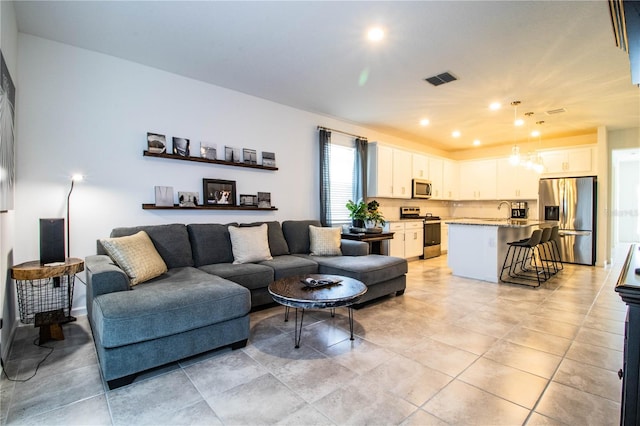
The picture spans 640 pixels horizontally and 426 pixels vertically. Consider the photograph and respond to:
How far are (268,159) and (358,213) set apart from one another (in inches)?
71.3

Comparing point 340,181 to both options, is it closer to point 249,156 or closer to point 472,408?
point 249,156

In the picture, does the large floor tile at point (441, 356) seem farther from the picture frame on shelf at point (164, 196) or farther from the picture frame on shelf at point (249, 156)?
the picture frame on shelf at point (249, 156)

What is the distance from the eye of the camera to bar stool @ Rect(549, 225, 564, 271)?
5.22 meters

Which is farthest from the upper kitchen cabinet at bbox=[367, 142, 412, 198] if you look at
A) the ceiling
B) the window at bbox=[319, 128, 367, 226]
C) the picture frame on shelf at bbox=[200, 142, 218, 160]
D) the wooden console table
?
the picture frame on shelf at bbox=[200, 142, 218, 160]

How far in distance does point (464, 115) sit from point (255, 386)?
5118 millimetres

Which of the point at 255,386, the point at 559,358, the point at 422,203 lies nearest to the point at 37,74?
the point at 255,386

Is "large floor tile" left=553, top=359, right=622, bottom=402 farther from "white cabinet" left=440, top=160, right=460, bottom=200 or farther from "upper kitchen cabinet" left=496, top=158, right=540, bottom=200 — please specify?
"white cabinet" left=440, top=160, right=460, bottom=200

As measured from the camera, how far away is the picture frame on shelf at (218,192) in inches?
152

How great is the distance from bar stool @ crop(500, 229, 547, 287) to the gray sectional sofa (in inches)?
83.5

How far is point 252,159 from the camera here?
4.32 meters

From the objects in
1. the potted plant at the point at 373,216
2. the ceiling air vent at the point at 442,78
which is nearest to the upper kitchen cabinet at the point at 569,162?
the potted plant at the point at 373,216

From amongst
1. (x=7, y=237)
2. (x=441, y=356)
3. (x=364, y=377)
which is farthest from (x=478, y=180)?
(x=7, y=237)

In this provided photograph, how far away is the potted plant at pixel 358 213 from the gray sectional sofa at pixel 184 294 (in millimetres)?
1491

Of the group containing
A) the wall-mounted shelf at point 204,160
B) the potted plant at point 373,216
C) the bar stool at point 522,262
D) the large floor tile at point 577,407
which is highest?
the wall-mounted shelf at point 204,160
